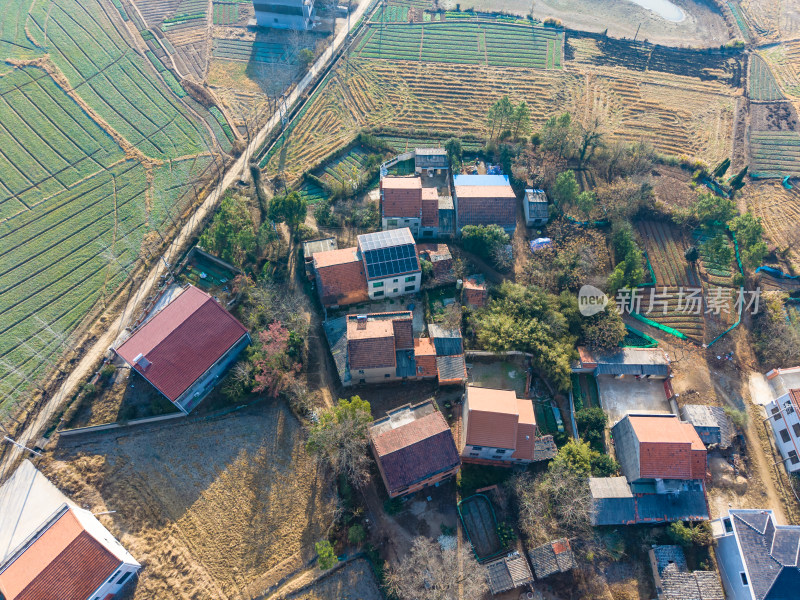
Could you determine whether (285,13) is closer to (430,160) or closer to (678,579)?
(430,160)

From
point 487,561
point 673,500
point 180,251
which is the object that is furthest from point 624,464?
point 180,251

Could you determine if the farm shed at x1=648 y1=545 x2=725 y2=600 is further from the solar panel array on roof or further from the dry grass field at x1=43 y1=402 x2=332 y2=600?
the solar panel array on roof

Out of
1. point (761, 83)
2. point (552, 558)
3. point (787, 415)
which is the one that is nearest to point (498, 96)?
point (761, 83)

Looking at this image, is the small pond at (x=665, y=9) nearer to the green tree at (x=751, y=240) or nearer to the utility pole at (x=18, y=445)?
the green tree at (x=751, y=240)

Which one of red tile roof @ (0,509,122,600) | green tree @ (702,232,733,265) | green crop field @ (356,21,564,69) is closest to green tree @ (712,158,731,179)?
green tree @ (702,232,733,265)

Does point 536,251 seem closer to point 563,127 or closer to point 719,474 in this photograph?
point 563,127

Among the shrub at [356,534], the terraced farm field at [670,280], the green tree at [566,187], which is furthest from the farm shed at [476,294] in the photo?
the shrub at [356,534]
